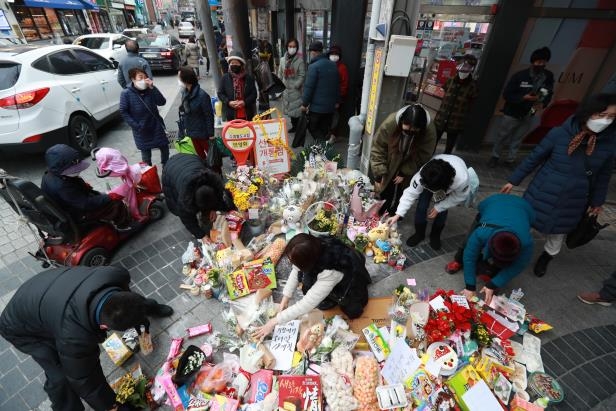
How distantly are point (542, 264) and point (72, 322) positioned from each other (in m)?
4.68

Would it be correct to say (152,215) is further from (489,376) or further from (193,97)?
(489,376)

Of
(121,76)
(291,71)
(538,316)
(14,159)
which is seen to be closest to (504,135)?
(538,316)

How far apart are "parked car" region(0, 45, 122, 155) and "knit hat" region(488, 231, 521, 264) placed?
260 inches

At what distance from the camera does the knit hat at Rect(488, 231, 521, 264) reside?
2.30 metres

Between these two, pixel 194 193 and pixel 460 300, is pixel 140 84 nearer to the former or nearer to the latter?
pixel 194 193

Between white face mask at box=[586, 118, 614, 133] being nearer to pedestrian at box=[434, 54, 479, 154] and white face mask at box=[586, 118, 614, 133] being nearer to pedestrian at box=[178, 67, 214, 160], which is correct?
pedestrian at box=[434, 54, 479, 154]

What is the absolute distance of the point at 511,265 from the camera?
8.68ft

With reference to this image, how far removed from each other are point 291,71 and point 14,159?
5627mm

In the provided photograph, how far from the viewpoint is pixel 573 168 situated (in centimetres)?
291

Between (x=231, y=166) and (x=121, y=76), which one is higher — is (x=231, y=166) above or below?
below

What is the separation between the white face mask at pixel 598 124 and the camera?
2.61 m

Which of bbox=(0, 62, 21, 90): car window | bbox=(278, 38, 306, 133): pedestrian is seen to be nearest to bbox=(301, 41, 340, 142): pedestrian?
bbox=(278, 38, 306, 133): pedestrian

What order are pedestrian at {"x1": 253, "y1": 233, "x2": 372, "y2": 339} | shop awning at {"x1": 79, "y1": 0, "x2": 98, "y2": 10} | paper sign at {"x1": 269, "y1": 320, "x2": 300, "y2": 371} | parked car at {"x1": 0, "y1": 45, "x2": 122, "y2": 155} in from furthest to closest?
shop awning at {"x1": 79, "y1": 0, "x2": 98, "y2": 10} < parked car at {"x1": 0, "y1": 45, "x2": 122, "y2": 155} < paper sign at {"x1": 269, "y1": 320, "x2": 300, "y2": 371} < pedestrian at {"x1": 253, "y1": 233, "x2": 372, "y2": 339}

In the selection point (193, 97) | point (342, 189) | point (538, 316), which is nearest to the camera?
point (538, 316)
